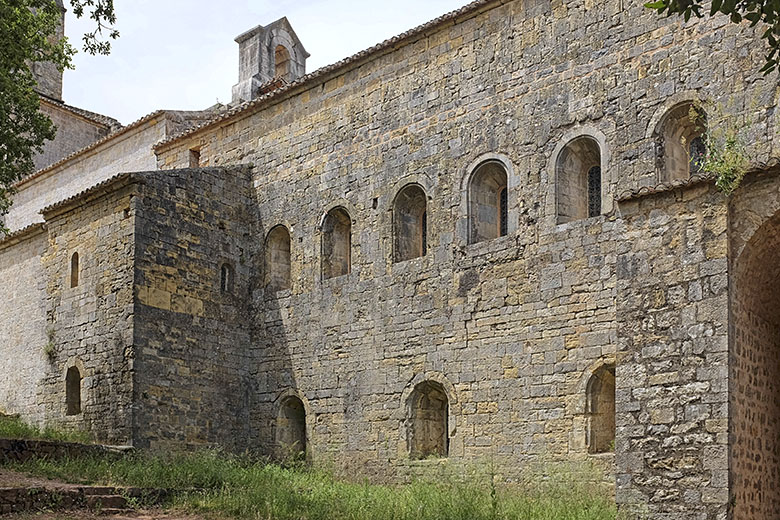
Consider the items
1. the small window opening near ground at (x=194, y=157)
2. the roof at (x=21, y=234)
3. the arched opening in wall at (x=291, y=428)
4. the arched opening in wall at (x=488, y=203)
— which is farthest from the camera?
the small window opening near ground at (x=194, y=157)

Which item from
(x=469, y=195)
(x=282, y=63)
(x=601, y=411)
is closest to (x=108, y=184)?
(x=469, y=195)

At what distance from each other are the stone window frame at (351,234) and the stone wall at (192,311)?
2055 millimetres

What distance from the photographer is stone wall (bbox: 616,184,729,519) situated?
30.9ft

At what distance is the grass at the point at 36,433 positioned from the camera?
16859 mm

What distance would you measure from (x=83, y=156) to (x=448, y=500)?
17.6m

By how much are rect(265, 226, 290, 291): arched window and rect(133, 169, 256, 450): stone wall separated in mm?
480

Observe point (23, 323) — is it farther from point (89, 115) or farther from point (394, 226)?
point (89, 115)

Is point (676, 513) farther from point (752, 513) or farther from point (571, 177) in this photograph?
point (571, 177)

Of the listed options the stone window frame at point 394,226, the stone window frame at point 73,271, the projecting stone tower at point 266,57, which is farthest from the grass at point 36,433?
the projecting stone tower at point 266,57

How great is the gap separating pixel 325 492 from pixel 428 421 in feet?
8.38

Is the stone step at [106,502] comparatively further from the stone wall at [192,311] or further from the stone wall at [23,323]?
the stone wall at [23,323]

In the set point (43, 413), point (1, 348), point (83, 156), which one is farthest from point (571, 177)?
point (83, 156)

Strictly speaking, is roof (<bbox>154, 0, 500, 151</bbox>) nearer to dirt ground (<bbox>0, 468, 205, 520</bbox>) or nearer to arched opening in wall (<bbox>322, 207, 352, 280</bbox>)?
arched opening in wall (<bbox>322, 207, 352, 280</bbox>)

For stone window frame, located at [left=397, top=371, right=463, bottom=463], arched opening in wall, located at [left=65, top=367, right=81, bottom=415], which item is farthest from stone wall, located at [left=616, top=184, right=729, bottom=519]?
arched opening in wall, located at [left=65, top=367, right=81, bottom=415]
